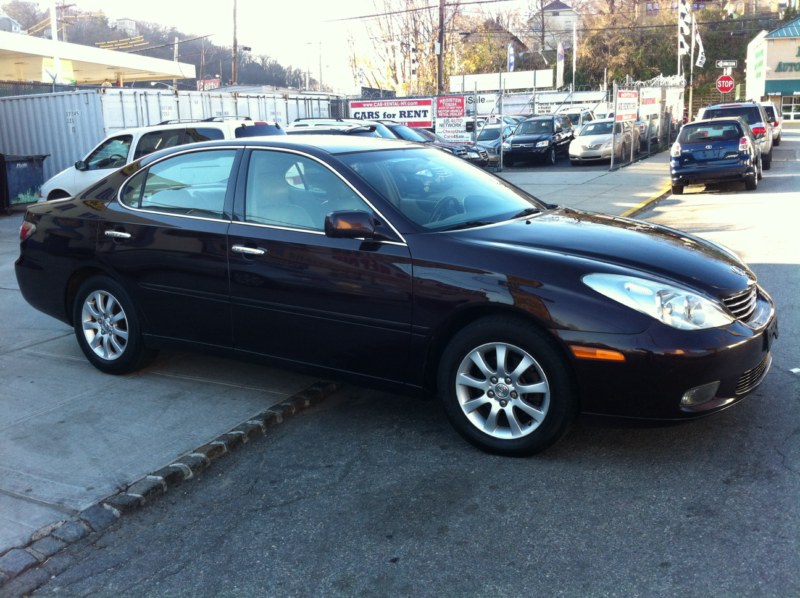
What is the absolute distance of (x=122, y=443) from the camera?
4.48 metres

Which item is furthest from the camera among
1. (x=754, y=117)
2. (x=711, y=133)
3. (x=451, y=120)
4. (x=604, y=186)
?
(x=451, y=120)

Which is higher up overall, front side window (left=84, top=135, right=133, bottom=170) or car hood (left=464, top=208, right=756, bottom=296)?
front side window (left=84, top=135, right=133, bottom=170)

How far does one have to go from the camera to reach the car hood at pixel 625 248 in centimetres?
407

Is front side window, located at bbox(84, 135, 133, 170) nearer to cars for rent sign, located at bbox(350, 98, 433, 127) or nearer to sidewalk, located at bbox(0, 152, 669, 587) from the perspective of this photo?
sidewalk, located at bbox(0, 152, 669, 587)

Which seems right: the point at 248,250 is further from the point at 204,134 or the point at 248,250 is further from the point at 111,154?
the point at 111,154

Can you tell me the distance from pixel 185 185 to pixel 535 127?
23.9m

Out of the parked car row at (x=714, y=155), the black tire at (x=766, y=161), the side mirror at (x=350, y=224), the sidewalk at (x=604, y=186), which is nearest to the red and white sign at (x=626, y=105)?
the sidewalk at (x=604, y=186)

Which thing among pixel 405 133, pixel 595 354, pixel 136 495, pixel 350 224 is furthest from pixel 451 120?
pixel 136 495

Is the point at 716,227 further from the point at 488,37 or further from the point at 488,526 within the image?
the point at 488,37

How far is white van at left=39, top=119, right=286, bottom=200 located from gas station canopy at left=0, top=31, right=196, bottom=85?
1488cm

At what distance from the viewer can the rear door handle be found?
4.69 metres

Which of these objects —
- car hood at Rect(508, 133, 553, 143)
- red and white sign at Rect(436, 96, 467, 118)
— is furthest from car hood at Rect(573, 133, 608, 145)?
red and white sign at Rect(436, 96, 467, 118)

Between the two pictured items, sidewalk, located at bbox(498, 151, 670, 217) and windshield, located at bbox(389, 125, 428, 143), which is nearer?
sidewalk, located at bbox(498, 151, 670, 217)

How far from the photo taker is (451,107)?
2312 centimetres
